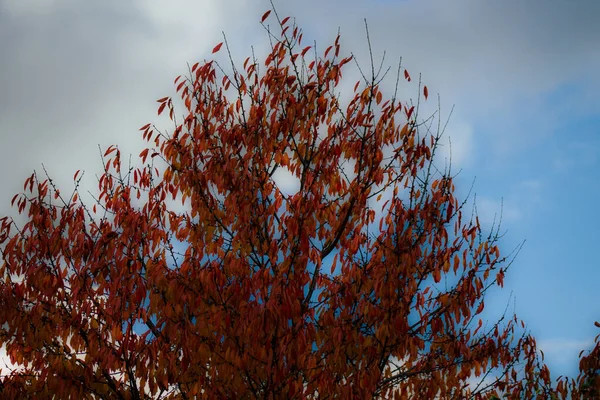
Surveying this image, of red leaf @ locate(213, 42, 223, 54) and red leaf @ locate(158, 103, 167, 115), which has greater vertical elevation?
red leaf @ locate(213, 42, 223, 54)

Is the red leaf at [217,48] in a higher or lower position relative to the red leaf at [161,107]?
higher

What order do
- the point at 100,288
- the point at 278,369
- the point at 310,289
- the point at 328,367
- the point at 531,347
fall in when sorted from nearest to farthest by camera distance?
the point at 278,369
the point at 328,367
the point at 100,288
the point at 310,289
the point at 531,347

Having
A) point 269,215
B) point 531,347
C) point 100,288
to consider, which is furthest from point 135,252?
point 531,347

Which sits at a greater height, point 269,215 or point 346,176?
point 346,176

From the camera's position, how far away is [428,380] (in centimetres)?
977

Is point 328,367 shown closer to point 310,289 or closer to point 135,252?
point 310,289

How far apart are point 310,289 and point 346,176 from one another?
168 centimetres

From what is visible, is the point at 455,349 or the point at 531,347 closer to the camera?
the point at 455,349

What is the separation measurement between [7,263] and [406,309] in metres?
5.46

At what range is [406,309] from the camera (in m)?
8.81

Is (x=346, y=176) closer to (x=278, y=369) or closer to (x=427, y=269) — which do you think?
(x=427, y=269)

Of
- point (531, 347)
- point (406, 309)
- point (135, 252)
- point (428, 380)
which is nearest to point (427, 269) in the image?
point (406, 309)

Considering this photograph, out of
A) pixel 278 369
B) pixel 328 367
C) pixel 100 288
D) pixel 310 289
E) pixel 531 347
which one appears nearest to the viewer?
pixel 278 369

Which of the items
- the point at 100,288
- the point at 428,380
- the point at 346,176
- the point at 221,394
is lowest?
the point at 221,394
